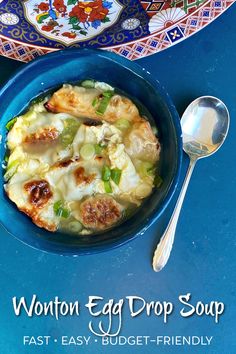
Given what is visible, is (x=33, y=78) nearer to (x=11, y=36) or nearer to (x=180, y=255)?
Answer: (x=11, y=36)

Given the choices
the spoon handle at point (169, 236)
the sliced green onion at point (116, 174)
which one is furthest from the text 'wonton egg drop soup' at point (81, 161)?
the spoon handle at point (169, 236)

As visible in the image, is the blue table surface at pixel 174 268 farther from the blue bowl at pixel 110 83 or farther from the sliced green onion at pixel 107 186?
the sliced green onion at pixel 107 186

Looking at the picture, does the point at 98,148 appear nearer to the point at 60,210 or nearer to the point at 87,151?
the point at 87,151

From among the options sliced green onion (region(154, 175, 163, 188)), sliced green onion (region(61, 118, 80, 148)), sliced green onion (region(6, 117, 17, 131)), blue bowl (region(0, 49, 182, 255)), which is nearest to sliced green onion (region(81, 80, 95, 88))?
blue bowl (region(0, 49, 182, 255))

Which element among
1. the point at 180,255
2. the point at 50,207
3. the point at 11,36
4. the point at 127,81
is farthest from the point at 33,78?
the point at 180,255

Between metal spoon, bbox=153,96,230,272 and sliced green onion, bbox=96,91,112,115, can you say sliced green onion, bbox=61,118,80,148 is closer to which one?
sliced green onion, bbox=96,91,112,115

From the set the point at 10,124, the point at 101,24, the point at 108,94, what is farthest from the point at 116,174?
the point at 101,24

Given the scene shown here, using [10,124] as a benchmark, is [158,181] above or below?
below
